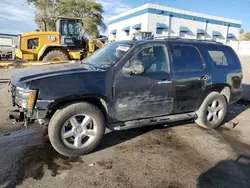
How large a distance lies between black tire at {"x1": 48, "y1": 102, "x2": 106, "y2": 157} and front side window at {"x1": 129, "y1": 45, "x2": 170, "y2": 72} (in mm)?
1256

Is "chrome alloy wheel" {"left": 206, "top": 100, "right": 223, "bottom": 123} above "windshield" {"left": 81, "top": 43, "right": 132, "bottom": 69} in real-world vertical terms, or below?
below

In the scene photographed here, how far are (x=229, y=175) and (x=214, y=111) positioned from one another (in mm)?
2082

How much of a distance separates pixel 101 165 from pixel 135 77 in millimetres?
1578

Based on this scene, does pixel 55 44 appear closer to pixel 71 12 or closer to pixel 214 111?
pixel 214 111

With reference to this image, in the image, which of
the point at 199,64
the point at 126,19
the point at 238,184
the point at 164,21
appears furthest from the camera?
the point at 126,19

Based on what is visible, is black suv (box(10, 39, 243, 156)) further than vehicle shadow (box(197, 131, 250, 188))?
Yes

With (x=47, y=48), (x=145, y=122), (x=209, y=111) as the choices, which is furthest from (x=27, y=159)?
(x=47, y=48)

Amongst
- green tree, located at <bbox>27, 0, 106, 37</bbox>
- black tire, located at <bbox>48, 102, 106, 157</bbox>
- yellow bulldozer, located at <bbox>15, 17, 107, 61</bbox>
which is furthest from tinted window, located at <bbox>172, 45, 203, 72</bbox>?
green tree, located at <bbox>27, 0, 106, 37</bbox>

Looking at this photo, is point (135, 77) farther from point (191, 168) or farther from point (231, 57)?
point (231, 57)

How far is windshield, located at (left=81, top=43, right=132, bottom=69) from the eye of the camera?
3973mm

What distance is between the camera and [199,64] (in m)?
4.75

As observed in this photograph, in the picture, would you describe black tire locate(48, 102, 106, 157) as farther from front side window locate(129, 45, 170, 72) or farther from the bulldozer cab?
the bulldozer cab

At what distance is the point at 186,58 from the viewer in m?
4.62

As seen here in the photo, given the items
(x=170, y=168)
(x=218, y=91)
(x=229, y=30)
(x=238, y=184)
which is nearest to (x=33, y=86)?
(x=170, y=168)
